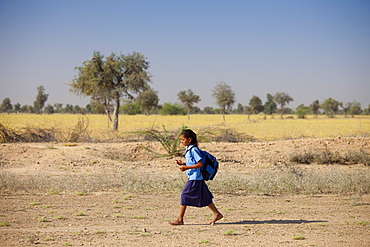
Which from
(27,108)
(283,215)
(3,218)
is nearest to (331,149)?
(283,215)

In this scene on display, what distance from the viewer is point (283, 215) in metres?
7.08

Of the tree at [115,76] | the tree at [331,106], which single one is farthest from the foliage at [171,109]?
the tree at [115,76]

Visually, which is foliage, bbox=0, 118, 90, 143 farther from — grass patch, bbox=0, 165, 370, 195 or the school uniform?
the school uniform

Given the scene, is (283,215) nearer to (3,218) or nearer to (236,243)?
(236,243)

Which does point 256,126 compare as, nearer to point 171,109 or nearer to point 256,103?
point 256,103

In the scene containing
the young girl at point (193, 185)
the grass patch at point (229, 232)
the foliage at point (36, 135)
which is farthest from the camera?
the foliage at point (36, 135)

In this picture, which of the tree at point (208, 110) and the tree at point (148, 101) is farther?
the tree at point (208, 110)

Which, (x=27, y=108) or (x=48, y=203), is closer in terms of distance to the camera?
(x=48, y=203)

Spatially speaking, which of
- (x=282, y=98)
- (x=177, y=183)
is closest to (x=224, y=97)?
(x=282, y=98)

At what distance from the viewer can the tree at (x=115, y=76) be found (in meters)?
27.8

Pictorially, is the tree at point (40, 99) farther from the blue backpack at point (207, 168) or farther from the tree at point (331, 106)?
the blue backpack at point (207, 168)

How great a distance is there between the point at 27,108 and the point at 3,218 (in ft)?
410

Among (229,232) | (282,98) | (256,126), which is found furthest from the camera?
(282,98)

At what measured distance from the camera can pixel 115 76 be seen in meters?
28.6
